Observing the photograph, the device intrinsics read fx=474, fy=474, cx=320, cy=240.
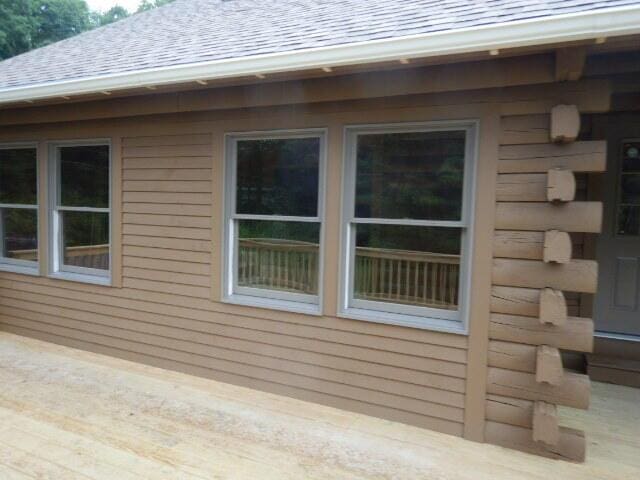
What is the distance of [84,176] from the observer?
14.7 ft

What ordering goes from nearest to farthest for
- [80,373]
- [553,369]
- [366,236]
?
[553,369] < [366,236] < [80,373]

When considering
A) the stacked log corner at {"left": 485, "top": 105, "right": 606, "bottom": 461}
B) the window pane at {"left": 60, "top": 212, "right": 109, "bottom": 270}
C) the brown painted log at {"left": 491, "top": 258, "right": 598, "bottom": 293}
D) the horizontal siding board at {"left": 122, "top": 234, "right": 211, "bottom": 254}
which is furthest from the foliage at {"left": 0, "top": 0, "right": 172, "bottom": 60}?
the brown painted log at {"left": 491, "top": 258, "right": 598, "bottom": 293}

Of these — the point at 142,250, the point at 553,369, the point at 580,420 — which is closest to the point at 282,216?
the point at 142,250

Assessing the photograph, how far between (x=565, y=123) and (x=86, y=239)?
411cm

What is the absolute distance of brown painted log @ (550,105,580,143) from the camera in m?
2.46

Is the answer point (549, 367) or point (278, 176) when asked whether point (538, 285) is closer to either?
point (549, 367)

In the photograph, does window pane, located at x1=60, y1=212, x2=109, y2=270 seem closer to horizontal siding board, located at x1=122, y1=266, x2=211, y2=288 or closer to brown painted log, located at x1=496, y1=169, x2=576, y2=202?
horizontal siding board, located at x1=122, y1=266, x2=211, y2=288

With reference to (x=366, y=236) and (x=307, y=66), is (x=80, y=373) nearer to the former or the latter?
(x=366, y=236)

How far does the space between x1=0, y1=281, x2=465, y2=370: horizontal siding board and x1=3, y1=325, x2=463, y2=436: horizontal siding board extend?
30 centimetres

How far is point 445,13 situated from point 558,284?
5.69 ft

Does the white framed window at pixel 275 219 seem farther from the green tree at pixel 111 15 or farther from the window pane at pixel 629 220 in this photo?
the green tree at pixel 111 15

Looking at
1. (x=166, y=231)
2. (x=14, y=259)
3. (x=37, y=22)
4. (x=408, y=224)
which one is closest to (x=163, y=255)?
(x=166, y=231)

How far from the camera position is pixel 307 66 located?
2.80 m

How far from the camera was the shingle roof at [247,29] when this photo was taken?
2682 millimetres
